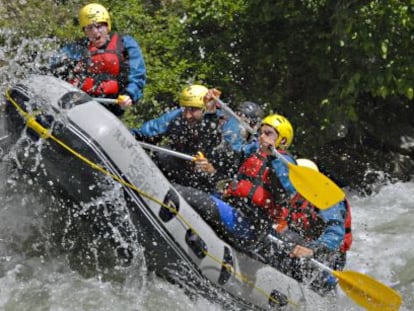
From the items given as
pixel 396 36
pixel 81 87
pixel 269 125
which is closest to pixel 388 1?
pixel 396 36

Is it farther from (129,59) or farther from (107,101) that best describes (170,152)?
(129,59)

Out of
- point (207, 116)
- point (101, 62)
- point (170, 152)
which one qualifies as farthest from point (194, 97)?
point (101, 62)

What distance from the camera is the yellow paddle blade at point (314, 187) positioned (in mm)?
5328

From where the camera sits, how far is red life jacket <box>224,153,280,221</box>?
550 cm

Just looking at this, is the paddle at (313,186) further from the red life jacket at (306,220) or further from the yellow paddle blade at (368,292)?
the yellow paddle blade at (368,292)

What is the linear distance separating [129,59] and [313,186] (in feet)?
5.99

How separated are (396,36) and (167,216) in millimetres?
3745

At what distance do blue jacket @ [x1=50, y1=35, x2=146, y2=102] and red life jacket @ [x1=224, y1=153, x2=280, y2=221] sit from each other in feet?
3.65

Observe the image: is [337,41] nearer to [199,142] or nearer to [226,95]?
[226,95]

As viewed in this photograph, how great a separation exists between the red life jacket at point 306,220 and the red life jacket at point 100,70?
1.64 meters

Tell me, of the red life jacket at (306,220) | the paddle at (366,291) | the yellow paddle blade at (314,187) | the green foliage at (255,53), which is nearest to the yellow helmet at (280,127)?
the yellow paddle blade at (314,187)

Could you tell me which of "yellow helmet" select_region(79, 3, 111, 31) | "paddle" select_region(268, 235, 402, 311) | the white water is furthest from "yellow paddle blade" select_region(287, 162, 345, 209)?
"yellow helmet" select_region(79, 3, 111, 31)

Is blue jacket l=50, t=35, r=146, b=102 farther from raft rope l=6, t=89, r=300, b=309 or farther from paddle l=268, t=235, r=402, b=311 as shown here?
paddle l=268, t=235, r=402, b=311

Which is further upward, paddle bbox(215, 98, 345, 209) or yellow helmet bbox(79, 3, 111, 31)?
yellow helmet bbox(79, 3, 111, 31)
